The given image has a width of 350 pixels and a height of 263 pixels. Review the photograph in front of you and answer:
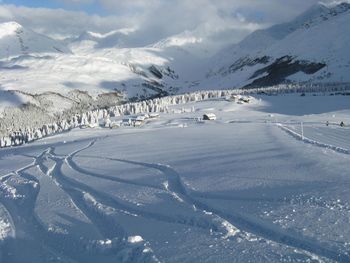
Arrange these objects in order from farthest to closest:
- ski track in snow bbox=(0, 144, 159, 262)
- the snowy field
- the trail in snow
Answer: ski track in snow bbox=(0, 144, 159, 262) < the snowy field < the trail in snow

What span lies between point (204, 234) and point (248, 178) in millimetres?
7909

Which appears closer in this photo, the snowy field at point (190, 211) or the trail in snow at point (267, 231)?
the trail in snow at point (267, 231)

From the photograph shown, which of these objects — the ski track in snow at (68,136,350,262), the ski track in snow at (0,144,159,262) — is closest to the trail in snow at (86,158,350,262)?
the ski track in snow at (68,136,350,262)

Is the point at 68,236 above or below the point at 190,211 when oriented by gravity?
below

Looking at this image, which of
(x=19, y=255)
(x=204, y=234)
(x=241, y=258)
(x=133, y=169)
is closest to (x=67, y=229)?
(x=19, y=255)

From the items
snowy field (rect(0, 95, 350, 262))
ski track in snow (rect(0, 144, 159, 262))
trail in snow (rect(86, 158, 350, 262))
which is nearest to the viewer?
trail in snow (rect(86, 158, 350, 262))

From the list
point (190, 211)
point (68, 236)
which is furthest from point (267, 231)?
point (68, 236)

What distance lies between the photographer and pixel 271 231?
15.7 metres

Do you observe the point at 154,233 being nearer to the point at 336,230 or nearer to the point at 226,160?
the point at 336,230

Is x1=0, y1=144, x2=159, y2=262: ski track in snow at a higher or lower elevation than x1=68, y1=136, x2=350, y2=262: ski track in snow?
lower

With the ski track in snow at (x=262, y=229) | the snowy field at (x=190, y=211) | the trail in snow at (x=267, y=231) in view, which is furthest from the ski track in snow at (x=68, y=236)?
the trail in snow at (x=267, y=231)

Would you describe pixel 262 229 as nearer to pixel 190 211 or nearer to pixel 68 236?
pixel 190 211

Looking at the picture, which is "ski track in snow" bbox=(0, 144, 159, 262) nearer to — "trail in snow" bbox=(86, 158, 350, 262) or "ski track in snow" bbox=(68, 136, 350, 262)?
"ski track in snow" bbox=(68, 136, 350, 262)

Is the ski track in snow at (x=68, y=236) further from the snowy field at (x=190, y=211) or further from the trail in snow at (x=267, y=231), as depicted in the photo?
the trail in snow at (x=267, y=231)
